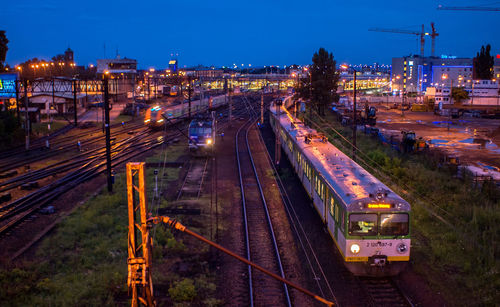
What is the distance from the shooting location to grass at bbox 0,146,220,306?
11.0 metres

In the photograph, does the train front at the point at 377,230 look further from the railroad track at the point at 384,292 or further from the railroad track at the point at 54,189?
the railroad track at the point at 54,189

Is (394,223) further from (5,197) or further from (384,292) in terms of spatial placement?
(5,197)

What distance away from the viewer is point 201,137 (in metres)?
31.6

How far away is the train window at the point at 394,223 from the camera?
37.8 ft

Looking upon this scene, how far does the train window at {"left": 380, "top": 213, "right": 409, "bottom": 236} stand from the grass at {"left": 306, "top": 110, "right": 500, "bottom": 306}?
2009 mm

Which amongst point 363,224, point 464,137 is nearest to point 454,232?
point 363,224

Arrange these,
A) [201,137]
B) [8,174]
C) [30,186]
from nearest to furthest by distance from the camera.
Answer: [30,186], [8,174], [201,137]

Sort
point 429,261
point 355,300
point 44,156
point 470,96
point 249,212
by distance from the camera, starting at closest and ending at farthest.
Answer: point 355,300, point 429,261, point 249,212, point 44,156, point 470,96

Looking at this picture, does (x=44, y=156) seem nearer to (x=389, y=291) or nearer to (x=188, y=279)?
(x=188, y=279)

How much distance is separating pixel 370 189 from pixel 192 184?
1311 centimetres

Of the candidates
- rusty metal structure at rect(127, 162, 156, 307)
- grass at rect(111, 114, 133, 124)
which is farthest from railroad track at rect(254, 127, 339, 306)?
grass at rect(111, 114, 133, 124)

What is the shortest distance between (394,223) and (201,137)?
71.0 ft

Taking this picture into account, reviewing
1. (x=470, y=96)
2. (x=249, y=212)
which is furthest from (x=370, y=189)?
(x=470, y=96)

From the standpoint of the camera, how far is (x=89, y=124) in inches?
2008
